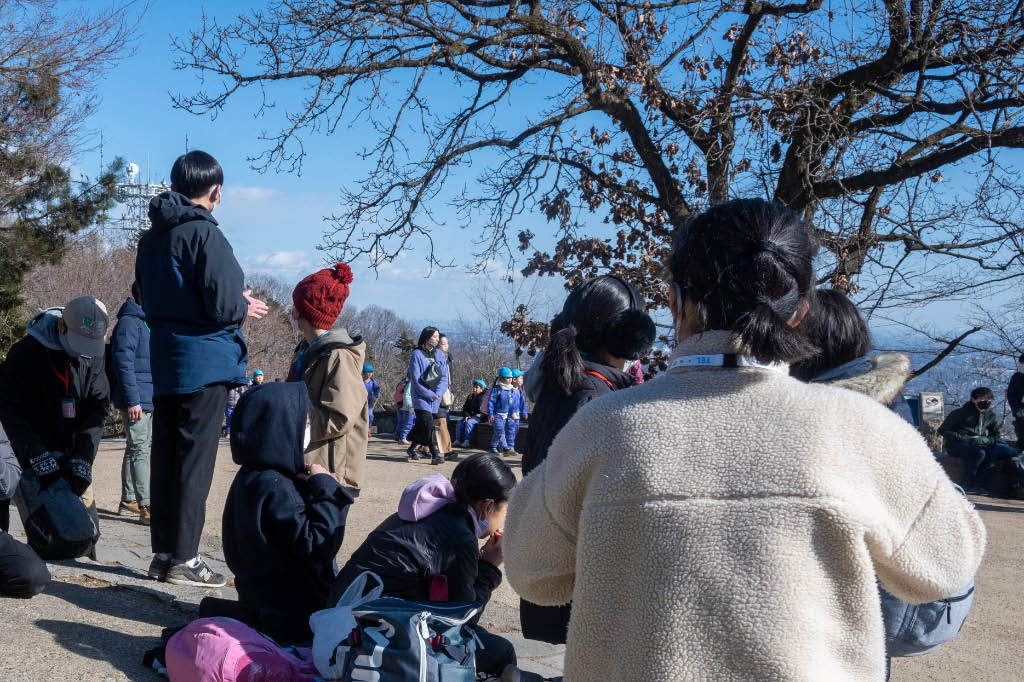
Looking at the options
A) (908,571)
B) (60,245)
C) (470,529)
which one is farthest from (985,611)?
(60,245)

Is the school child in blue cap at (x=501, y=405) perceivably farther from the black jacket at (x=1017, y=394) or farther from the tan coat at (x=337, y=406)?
the tan coat at (x=337, y=406)

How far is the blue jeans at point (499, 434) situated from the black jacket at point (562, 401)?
36.8 feet

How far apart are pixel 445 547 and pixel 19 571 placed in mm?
2083

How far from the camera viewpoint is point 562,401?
3080mm

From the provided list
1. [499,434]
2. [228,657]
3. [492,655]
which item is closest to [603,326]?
[492,655]

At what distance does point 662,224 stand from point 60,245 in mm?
13076

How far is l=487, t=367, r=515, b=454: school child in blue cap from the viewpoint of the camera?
14305 millimetres

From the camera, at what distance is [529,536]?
150 cm

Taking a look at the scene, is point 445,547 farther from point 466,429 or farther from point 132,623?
point 466,429

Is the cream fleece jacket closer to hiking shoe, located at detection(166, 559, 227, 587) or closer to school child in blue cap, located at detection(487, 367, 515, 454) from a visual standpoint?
hiking shoe, located at detection(166, 559, 227, 587)

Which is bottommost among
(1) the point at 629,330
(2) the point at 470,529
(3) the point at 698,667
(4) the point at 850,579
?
(2) the point at 470,529

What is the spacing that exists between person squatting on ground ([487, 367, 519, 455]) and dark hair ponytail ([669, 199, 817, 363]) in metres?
12.7

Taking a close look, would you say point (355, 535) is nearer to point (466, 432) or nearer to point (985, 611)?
point (985, 611)

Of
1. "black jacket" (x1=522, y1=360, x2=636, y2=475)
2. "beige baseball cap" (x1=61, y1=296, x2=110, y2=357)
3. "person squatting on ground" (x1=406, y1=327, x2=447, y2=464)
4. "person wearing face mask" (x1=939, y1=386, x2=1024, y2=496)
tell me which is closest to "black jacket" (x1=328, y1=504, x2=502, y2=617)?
"black jacket" (x1=522, y1=360, x2=636, y2=475)
